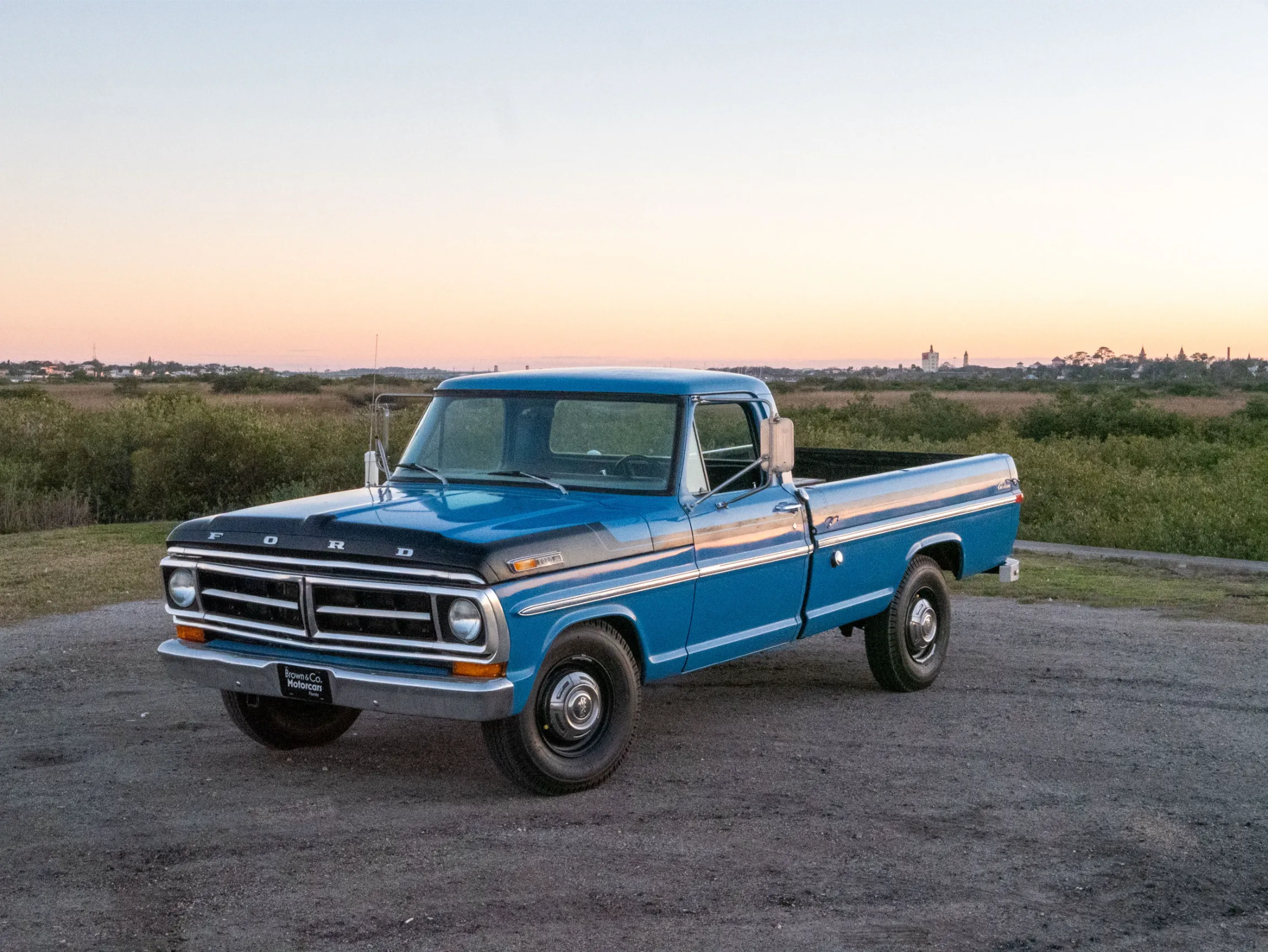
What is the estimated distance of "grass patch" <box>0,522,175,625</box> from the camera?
12.5 m

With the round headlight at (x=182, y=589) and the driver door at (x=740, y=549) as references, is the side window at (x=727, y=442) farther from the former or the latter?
the round headlight at (x=182, y=589)

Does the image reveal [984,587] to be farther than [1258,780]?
Yes

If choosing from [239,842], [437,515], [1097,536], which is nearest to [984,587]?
[1097,536]

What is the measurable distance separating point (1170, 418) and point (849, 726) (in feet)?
130

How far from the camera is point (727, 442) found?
7836 millimetres

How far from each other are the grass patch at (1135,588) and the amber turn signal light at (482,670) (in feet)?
27.0

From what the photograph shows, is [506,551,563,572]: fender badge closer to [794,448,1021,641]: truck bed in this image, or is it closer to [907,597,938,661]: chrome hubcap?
[794,448,1021,641]: truck bed

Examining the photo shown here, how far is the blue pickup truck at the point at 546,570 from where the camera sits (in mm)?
5844

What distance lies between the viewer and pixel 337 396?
60.4 m

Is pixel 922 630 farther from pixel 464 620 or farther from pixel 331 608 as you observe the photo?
pixel 331 608

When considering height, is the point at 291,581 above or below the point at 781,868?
above

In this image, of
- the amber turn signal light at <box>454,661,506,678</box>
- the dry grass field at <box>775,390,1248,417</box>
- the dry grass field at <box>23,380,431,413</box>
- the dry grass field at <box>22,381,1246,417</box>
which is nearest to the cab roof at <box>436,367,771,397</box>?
the amber turn signal light at <box>454,661,506,678</box>

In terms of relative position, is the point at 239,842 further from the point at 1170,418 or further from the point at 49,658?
the point at 1170,418

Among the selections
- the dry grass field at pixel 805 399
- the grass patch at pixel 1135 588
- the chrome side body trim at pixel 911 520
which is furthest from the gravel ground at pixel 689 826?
the dry grass field at pixel 805 399
